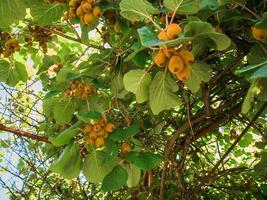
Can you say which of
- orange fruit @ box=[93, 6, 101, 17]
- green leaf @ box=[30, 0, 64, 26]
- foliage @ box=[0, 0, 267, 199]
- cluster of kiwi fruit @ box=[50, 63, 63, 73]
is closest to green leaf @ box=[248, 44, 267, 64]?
foliage @ box=[0, 0, 267, 199]

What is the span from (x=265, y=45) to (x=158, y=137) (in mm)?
986

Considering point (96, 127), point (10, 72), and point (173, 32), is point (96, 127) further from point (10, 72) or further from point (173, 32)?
point (10, 72)

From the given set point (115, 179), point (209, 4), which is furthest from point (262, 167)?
point (209, 4)

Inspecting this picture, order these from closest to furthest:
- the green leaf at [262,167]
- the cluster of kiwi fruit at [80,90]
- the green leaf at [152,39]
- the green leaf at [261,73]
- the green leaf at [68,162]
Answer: the green leaf at [261,73] → the green leaf at [152,39] → the green leaf at [68,162] → the cluster of kiwi fruit at [80,90] → the green leaf at [262,167]

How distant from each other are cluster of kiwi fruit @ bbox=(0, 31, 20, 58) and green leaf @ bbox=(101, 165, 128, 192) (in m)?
0.77

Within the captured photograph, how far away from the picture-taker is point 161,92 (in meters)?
1.41

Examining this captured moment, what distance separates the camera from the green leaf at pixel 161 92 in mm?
1386

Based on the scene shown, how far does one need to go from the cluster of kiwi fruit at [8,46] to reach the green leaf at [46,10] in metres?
0.31

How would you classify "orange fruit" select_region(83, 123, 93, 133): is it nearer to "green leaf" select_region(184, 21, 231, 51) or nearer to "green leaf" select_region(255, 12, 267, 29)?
"green leaf" select_region(184, 21, 231, 51)

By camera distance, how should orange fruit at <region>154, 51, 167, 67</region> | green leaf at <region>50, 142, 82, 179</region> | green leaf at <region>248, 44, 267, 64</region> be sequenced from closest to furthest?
orange fruit at <region>154, 51, 167, 67</region>, green leaf at <region>248, 44, 267, 64</region>, green leaf at <region>50, 142, 82, 179</region>

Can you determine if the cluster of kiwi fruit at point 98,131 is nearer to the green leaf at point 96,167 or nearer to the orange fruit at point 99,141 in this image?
the orange fruit at point 99,141

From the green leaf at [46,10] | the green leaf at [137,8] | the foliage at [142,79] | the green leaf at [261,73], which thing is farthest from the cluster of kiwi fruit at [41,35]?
the green leaf at [261,73]

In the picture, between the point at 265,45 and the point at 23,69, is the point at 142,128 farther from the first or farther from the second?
the point at 265,45

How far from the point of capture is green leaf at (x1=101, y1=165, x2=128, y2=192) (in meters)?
1.41
